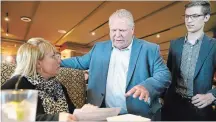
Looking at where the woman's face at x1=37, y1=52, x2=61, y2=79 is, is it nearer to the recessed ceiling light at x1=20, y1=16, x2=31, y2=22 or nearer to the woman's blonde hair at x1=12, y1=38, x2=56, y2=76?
the woman's blonde hair at x1=12, y1=38, x2=56, y2=76

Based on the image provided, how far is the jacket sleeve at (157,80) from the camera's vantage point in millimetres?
1322

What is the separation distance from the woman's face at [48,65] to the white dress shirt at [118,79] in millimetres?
366

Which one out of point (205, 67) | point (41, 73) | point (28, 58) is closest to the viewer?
point (28, 58)

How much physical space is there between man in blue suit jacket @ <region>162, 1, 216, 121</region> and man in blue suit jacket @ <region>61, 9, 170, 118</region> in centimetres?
24

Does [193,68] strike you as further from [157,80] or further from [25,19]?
[25,19]

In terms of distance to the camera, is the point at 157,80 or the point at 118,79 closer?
the point at 157,80

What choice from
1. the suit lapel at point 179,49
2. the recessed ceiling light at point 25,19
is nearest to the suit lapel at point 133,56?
the suit lapel at point 179,49

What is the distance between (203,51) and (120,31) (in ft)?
1.96

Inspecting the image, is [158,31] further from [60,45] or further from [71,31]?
[60,45]

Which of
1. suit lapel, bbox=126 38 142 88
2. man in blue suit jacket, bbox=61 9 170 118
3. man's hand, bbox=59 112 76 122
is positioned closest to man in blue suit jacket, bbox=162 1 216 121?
man in blue suit jacket, bbox=61 9 170 118

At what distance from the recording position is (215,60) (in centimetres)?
163

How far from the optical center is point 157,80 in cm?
140

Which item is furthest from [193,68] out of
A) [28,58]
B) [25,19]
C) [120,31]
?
[25,19]

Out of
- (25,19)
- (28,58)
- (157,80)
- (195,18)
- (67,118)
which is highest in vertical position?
(25,19)
